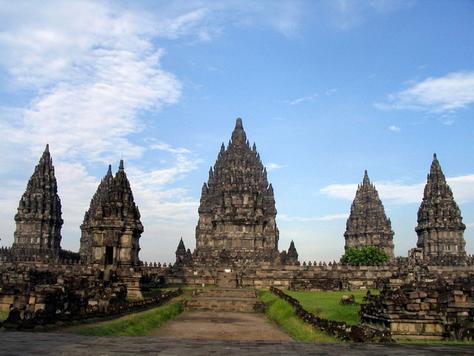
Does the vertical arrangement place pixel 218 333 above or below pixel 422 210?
below

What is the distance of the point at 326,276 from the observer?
51.2 metres

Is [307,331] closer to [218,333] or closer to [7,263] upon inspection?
[218,333]

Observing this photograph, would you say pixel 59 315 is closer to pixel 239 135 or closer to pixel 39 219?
pixel 39 219

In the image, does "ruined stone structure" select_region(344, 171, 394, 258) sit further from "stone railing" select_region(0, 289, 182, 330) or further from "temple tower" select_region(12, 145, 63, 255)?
"stone railing" select_region(0, 289, 182, 330)

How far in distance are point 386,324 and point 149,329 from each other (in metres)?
9.41

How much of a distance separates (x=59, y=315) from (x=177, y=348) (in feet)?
26.9

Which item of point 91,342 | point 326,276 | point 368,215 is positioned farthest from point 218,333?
point 368,215

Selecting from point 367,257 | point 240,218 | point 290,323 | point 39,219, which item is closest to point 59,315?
point 290,323

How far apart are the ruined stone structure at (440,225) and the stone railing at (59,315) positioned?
5712 cm

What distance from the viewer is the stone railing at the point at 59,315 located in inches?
638

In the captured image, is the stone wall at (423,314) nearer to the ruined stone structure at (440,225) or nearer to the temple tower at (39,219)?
the ruined stone structure at (440,225)

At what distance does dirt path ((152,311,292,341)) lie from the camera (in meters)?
20.2

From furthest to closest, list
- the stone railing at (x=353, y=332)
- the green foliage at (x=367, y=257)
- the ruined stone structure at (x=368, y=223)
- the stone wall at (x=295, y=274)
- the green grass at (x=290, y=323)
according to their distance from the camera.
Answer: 1. the ruined stone structure at (x=368, y=223)
2. the green foliage at (x=367, y=257)
3. the stone wall at (x=295, y=274)
4. the green grass at (x=290, y=323)
5. the stone railing at (x=353, y=332)

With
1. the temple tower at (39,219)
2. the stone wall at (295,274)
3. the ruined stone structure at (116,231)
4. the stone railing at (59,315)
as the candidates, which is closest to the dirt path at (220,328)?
the stone railing at (59,315)
